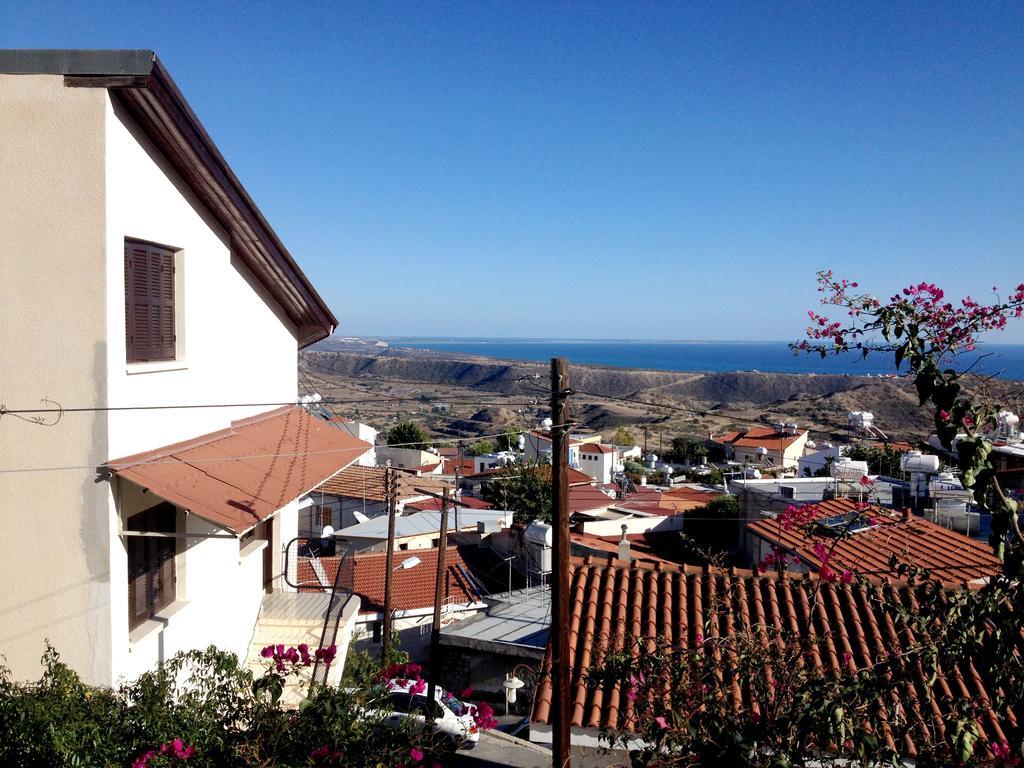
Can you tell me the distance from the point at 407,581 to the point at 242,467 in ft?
54.1

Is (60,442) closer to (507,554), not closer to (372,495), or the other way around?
(507,554)

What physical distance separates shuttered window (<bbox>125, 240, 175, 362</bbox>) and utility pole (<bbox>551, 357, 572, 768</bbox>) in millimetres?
3924

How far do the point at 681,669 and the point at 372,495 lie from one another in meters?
28.2

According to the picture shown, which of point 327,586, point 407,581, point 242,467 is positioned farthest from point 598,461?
point 242,467

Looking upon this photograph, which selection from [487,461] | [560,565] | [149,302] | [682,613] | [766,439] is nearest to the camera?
[560,565]

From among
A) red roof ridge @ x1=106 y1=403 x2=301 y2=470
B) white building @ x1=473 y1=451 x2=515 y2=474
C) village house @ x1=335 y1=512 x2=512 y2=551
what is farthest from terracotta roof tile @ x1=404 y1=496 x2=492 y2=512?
red roof ridge @ x1=106 y1=403 x2=301 y2=470

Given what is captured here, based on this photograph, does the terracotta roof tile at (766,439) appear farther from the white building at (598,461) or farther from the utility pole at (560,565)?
the utility pole at (560,565)

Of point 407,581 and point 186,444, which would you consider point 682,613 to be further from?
point 407,581

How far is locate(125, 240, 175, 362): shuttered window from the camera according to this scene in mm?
7066

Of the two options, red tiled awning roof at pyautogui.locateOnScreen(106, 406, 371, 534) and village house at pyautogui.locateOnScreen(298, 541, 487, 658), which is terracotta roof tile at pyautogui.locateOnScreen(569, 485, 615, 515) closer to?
village house at pyautogui.locateOnScreen(298, 541, 487, 658)

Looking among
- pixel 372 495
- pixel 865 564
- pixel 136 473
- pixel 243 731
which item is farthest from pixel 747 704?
pixel 372 495

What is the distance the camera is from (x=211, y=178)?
26.2 ft

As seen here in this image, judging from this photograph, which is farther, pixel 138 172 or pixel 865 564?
pixel 865 564

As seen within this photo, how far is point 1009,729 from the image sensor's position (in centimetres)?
346
